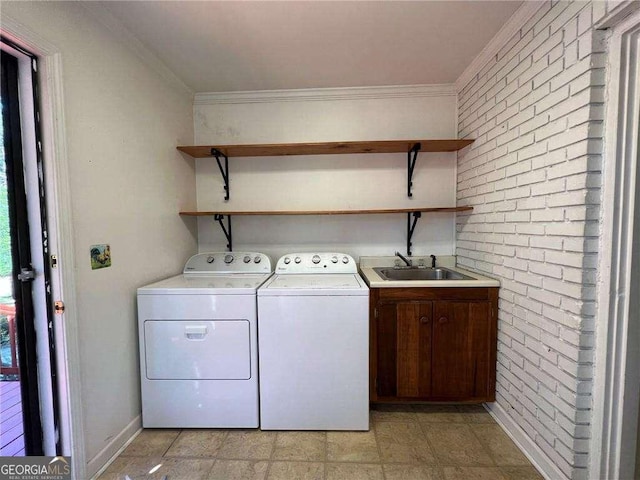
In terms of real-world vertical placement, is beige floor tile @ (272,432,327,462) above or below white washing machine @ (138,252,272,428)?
below

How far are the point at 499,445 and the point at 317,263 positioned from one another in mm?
1543

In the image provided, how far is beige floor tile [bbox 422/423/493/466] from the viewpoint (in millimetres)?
1374

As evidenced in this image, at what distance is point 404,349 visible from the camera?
5.50ft

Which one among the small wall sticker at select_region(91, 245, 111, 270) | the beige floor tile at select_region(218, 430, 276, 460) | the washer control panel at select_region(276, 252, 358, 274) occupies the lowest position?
the beige floor tile at select_region(218, 430, 276, 460)

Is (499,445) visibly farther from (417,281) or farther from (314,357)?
(314,357)

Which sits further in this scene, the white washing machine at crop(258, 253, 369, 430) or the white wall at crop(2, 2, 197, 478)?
the white washing machine at crop(258, 253, 369, 430)

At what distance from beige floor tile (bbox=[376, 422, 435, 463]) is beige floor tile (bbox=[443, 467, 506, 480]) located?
0.09 metres

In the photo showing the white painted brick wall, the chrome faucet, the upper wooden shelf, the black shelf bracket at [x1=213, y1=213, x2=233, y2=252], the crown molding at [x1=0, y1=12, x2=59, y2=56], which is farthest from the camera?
the black shelf bracket at [x1=213, y1=213, x2=233, y2=252]

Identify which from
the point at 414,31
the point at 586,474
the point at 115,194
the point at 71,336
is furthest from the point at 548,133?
the point at 71,336

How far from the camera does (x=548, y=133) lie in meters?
1.24

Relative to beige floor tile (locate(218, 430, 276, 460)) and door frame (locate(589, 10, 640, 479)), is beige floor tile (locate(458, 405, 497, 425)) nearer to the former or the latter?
door frame (locate(589, 10, 640, 479))

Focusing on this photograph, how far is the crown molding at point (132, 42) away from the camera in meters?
1.30

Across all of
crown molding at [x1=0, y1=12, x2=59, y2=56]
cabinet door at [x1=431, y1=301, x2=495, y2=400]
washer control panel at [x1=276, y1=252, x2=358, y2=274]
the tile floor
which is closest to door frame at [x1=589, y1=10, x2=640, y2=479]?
the tile floor

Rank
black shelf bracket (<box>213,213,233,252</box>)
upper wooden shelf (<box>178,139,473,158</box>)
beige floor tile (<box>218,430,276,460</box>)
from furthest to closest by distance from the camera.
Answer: black shelf bracket (<box>213,213,233,252</box>) → upper wooden shelf (<box>178,139,473,158</box>) → beige floor tile (<box>218,430,276,460</box>)
